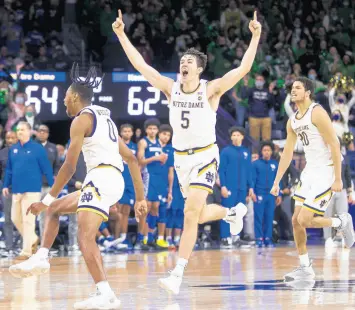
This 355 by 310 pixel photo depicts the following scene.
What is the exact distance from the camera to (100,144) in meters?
9.52

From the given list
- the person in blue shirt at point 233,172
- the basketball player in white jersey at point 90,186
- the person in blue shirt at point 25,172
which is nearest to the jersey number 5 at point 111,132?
the basketball player in white jersey at point 90,186

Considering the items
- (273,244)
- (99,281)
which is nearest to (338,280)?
(99,281)

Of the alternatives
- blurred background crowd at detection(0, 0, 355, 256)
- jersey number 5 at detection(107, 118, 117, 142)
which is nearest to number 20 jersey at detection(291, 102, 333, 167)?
jersey number 5 at detection(107, 118, 117, 142)

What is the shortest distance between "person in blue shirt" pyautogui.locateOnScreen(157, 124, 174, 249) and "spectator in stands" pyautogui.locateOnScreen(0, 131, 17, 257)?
2.65 meters

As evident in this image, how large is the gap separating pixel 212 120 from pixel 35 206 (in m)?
2.37

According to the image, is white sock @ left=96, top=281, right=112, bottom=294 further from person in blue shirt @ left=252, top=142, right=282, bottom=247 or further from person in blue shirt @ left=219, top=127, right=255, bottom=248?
person in blue shirt @ left=252, top=142, right=282, bottom=247

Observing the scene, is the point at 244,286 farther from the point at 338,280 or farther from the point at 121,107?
the point at 121,107

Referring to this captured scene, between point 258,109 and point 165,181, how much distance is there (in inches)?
175

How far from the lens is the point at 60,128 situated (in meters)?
19.9

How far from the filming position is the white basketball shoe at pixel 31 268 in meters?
9.66

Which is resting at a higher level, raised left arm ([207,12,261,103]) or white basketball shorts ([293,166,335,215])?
raised left arm ([207,12,261,103])

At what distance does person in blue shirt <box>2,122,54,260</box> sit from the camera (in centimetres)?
1655

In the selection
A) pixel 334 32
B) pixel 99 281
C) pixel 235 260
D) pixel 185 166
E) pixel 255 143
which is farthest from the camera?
pixel 334 32

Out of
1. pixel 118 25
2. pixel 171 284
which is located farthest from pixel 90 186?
pixel 118 25
